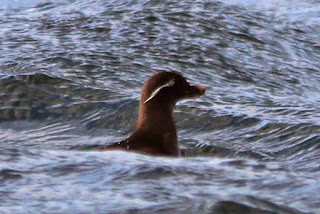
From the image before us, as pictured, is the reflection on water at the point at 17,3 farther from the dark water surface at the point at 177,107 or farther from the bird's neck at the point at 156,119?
the bird's neck at the point at 156,119

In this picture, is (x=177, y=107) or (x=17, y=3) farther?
(x=17, y=3)

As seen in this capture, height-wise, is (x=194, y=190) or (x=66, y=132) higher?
(x=194, y=190)

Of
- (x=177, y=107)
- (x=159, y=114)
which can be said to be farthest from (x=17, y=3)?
(x=159, y=114)

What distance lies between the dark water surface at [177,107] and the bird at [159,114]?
0.98 ft

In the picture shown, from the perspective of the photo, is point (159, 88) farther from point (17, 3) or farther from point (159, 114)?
point (17, 3)

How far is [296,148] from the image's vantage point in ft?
34.7

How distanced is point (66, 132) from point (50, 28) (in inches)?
196

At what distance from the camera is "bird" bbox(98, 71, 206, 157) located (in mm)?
9688

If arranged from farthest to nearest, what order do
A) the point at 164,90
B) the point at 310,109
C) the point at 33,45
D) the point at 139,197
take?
the point at 33,45 < the point at 310,109 < the point at 164,90 < the point at 139,197

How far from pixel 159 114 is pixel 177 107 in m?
1.90

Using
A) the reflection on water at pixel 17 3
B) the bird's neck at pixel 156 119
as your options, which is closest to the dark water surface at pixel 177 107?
the reflection on water at pixel 17 3

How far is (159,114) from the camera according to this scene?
33.8ft

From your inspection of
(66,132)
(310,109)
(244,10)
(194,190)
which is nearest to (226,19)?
(244,10)

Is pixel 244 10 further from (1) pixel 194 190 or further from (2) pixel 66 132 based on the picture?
(1) pixel 194 190
